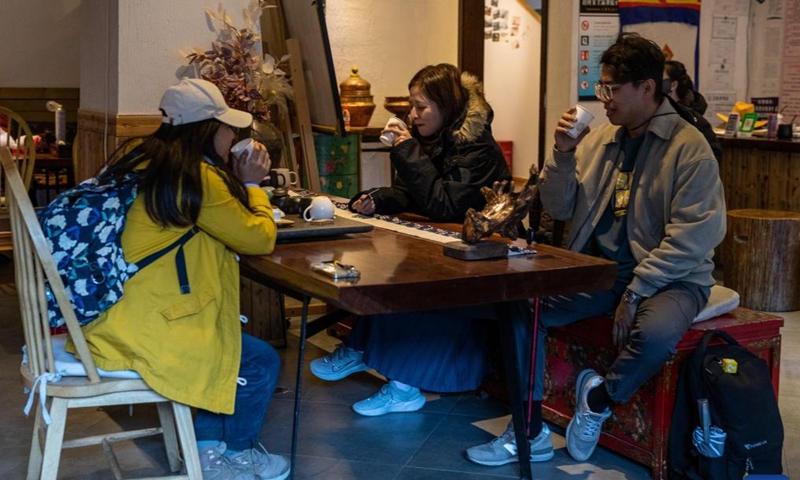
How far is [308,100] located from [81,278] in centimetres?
266

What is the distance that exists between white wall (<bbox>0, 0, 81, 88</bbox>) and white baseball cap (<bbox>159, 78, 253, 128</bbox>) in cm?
564

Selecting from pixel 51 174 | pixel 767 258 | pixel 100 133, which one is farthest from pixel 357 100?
pixel 767 258

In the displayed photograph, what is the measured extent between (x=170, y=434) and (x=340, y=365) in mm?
893

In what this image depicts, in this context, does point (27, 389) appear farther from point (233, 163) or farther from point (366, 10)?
point (366, 10)

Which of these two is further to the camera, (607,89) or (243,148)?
(607,89)

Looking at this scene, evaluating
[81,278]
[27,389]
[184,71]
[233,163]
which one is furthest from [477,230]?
[184,71]

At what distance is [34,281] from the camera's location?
242cm

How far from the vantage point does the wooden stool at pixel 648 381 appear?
9.84 ft

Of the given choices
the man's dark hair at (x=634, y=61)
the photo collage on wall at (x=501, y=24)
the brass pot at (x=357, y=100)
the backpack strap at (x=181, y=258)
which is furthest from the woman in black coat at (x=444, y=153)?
the photo collage on wall at (x=501, y=24)

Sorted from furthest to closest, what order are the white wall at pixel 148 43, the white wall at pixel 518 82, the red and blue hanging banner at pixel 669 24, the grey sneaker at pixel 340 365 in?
the white wall at pixel 518 82 → the red and blue hanging banner at pixel 669 24 → the white wall at pixel 148 43 → the grey sneaker at pixel 340 365

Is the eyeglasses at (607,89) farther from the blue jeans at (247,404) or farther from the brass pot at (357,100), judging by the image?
the brass pot at (357,100)

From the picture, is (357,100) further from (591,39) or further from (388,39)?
(591,39)

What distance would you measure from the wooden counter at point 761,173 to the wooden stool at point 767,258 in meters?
0.42

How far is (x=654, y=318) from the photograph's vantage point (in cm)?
291
